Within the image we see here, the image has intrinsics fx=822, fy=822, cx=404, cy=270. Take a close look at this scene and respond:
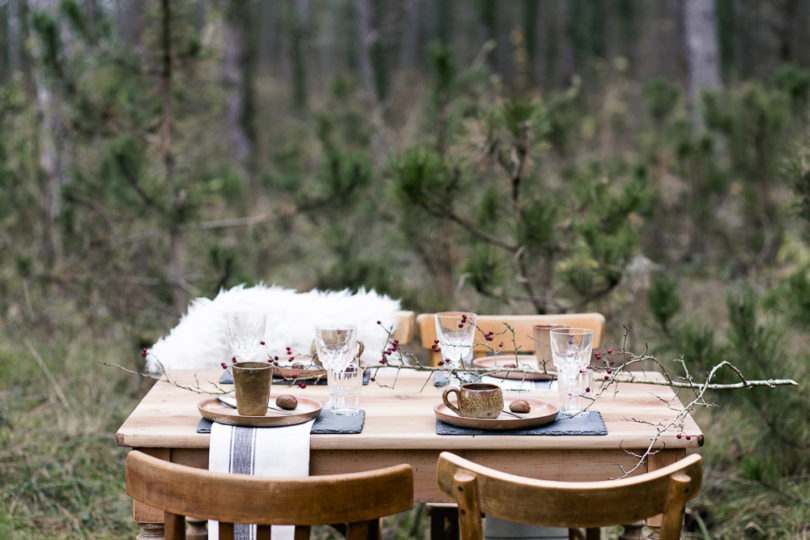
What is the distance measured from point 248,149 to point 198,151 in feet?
9.34

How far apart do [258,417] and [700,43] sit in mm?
6835

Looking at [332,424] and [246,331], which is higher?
[246,331]

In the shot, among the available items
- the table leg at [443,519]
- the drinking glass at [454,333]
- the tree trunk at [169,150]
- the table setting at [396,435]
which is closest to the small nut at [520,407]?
the table setting at [396,435]

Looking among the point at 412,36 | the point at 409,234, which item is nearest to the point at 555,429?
the point at 409,234

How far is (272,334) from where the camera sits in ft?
8.40

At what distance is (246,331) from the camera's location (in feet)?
6.22

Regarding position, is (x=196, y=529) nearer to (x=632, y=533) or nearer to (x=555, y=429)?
(x=555, y=429)

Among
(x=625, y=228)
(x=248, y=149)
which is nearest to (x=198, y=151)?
(x=248, y=149)

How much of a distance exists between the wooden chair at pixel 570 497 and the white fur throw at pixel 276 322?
1289 millimetres

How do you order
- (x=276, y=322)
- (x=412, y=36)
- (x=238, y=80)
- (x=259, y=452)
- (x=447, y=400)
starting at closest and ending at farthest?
(x=259, y=452) → (x=447, y=400) → (x=276, y=322) → (x=238, y=80) → (x=412, y=36)

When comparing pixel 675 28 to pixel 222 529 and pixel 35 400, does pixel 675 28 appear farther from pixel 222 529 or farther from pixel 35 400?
pixel 222 529

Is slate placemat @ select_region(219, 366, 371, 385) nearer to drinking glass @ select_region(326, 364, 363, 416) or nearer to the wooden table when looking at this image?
drinking glass @ select_region(326, 364, 363, 416)

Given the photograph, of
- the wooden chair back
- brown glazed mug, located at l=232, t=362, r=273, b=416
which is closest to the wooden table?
brown glazed mug, located at l=232, t=362, r=273, b=416

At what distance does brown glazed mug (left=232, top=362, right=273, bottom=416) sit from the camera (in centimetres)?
159
